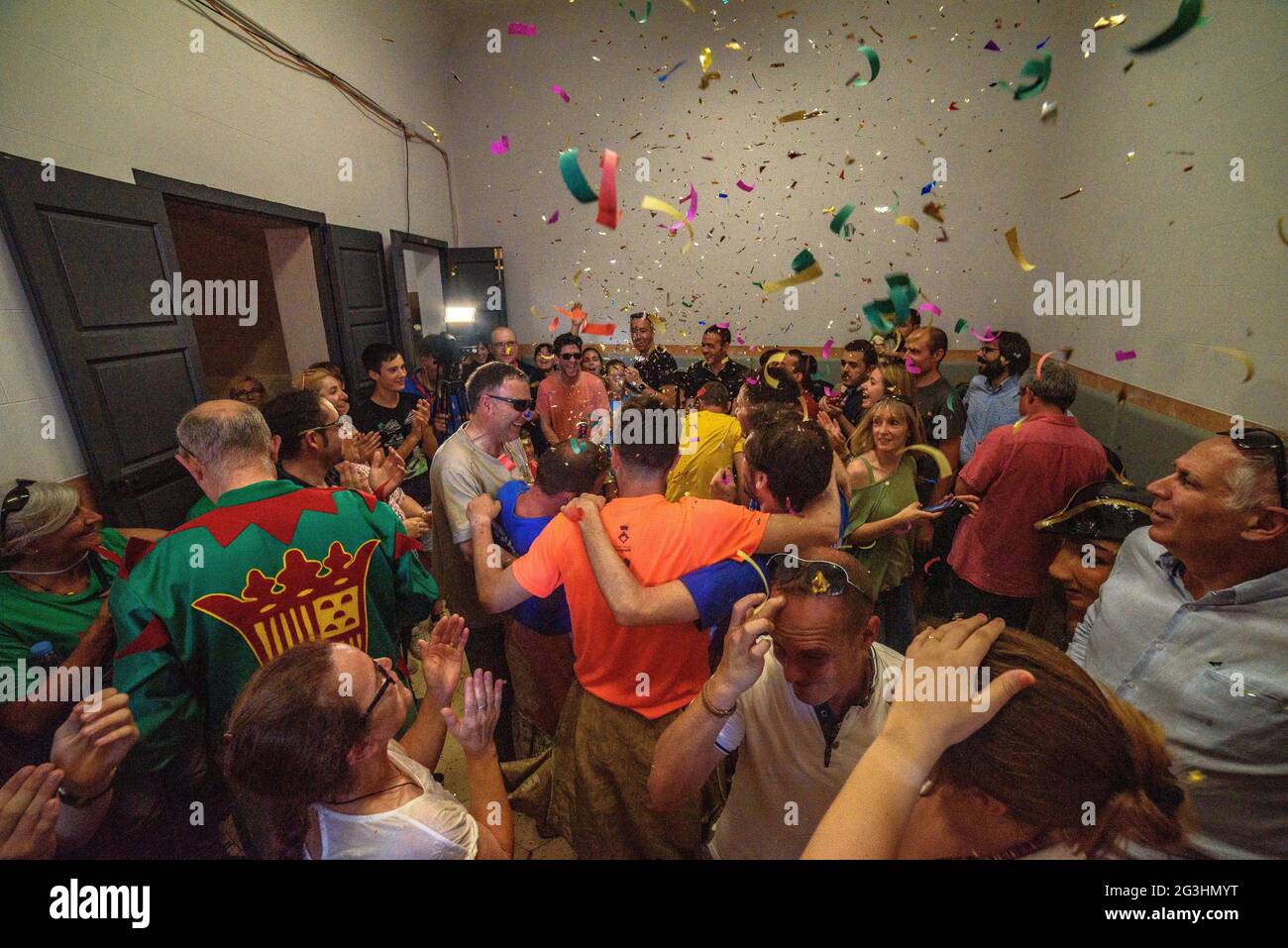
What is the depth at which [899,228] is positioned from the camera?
668 cm

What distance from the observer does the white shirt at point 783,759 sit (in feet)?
3.89

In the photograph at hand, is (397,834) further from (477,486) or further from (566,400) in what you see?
(566,400)

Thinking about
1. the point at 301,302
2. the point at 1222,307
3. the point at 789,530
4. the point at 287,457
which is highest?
the point at 301,302

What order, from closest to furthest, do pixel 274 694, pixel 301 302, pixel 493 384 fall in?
pixel 274 694
pixel 493 384
pixel 301 302

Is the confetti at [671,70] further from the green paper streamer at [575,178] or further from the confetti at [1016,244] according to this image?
the green paper streamer at [575,178]

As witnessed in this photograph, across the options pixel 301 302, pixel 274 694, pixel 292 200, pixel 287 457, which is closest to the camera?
pixel 274 694

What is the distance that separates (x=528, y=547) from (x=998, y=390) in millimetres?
3666

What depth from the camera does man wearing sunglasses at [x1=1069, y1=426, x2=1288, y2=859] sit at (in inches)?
44.5

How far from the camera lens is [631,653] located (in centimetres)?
152

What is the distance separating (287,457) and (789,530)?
1901mm

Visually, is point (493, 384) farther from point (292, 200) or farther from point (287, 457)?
point (292, 200)

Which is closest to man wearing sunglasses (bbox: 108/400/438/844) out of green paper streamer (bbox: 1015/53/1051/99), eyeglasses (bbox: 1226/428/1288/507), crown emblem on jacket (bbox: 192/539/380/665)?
crown emblem on jacket (bbox: 192/539/380/665)

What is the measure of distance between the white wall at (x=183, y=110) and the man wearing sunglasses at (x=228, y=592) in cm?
162
